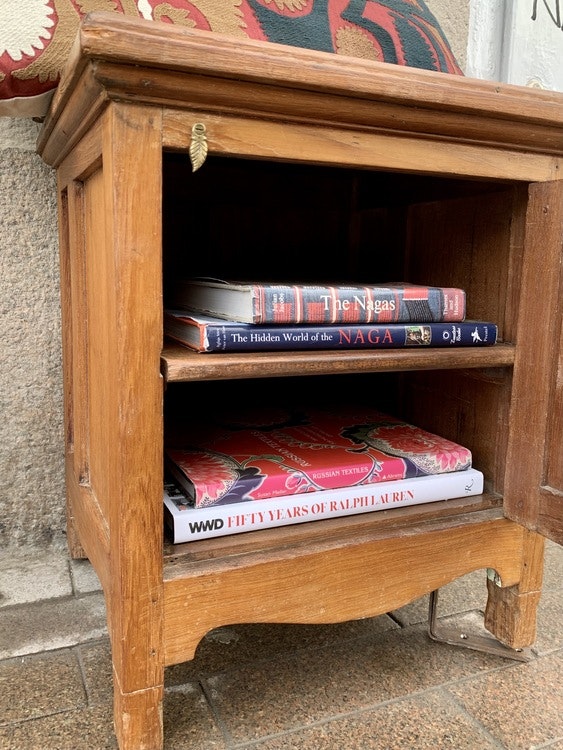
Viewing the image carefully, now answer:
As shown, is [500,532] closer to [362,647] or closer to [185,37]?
[362,647]

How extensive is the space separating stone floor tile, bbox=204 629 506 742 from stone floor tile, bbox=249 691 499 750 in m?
0.02

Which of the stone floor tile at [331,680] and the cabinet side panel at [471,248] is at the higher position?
the cabinet side panel at [471,248]

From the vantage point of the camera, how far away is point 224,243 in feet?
3.58

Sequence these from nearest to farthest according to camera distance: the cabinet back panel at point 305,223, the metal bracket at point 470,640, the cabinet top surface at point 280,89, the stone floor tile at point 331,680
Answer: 1. the cabinet top surface at point 280,89
2. the stone floor tile at point 331,680
3. the metal bracket at point 470,640
4. the cabinet back panel at point 305,223

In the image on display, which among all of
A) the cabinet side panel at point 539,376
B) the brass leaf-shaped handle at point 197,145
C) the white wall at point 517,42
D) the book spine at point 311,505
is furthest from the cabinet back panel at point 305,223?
the white wall at point 517,42

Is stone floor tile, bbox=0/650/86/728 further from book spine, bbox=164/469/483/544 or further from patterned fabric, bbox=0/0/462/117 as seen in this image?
patterned fabric, bbox=0/0/462/117

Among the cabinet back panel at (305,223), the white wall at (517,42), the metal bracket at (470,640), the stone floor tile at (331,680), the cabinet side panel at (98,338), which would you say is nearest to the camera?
the cabinet side panel at (98,338)

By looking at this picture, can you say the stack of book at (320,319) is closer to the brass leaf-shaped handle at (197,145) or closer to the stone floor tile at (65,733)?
the brass leaf-shaped handle at (197,145)

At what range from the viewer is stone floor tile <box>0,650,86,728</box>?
2.38 ft

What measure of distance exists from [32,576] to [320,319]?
27.2 inches

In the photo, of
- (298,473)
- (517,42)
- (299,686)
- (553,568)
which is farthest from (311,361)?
(517,42)

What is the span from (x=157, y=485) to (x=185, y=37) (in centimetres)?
39

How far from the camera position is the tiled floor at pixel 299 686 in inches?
27.2

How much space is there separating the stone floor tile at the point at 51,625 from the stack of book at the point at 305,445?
30cm
